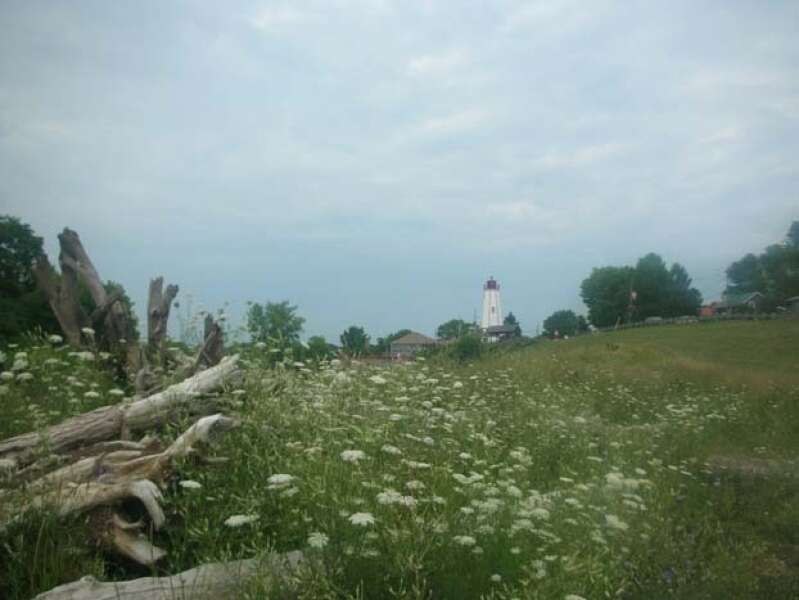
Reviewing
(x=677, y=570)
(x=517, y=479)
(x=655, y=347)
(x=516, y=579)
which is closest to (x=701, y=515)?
(x=677, y=570)

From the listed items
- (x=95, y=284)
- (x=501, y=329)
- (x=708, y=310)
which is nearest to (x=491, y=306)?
(x=501, y=329)

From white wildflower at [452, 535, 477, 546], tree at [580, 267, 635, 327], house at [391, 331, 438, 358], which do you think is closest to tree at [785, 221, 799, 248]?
tree at [580, 267, 635, 327]

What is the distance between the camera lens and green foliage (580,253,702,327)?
8.94 meters

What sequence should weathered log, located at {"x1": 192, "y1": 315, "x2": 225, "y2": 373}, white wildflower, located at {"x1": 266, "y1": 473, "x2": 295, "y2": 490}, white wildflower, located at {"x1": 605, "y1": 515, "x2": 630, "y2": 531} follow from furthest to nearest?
1. weathered log, located at {"x1": 192, "y1": 315, "x2": 225, "y2": 373}
2. white wildflower, located at {"x1": 605, "y1": 515, "x2": 630, "y2": 531}
3. white wildflower, located at {"x1": 266, "y1": 473, "x2": 295, "y2": 490}

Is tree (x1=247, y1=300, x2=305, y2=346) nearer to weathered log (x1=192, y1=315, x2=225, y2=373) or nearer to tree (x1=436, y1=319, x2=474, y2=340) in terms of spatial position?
weathered log (x1=192, y1=315, x2=225, y2=373)

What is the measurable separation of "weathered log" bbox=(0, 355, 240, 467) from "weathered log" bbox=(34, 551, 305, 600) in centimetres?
163

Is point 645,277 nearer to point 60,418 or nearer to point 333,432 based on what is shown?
point 333,432

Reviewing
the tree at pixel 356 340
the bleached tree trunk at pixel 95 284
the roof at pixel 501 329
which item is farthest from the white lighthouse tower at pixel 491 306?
the bleached tree trunk at pixel 95 284

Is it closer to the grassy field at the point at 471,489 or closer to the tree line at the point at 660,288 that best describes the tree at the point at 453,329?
→ the grassy field at the point at 471,489

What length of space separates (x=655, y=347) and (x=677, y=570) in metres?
5.81

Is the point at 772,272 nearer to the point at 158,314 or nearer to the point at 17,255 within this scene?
the point at 158,314

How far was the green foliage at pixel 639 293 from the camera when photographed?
8938 millimetres

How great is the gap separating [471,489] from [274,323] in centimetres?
377

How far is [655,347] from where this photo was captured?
9305 mm
